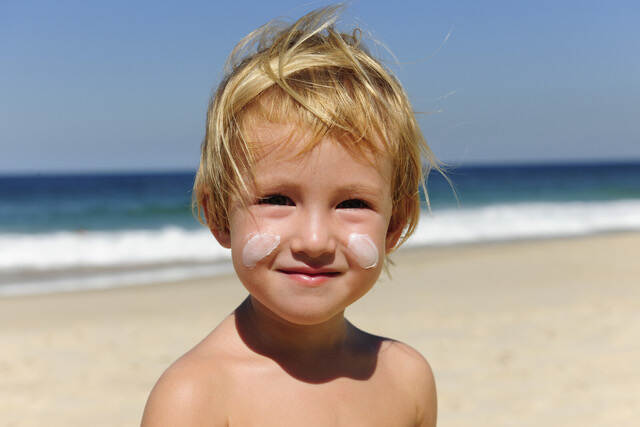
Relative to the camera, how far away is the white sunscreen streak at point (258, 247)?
140 centimetres

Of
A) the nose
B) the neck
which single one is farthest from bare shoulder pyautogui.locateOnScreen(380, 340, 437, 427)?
the nose

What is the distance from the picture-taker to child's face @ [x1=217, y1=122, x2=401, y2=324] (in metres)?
1.40

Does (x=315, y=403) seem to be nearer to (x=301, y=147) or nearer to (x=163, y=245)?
(x=301, y=147)

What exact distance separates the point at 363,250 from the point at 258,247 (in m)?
0.23

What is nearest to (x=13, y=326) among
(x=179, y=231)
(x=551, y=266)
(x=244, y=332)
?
(x=244, y=332)

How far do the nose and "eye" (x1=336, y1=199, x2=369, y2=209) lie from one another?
0.08 metres

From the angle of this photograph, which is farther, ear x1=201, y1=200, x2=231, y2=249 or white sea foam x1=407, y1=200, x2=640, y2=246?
white sea foam x1=407, y1=200, x2=640, y2=246

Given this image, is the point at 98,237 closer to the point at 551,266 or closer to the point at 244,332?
the point at 551,266

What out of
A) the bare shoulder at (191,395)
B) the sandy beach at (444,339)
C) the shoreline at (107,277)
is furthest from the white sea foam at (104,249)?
the bare shoulder at (191,395)

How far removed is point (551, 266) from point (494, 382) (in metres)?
4.95

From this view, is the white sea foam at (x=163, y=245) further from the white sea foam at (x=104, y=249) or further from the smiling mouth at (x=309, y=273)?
the smiling mouth at (x=309, y=273)

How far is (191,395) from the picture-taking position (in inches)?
56.7

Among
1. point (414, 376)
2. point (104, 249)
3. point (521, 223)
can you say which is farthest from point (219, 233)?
point (521, 223)

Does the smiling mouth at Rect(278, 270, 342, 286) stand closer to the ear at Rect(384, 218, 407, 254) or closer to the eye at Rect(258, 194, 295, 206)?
the eye at Rect(258, 194, 295, 206)
